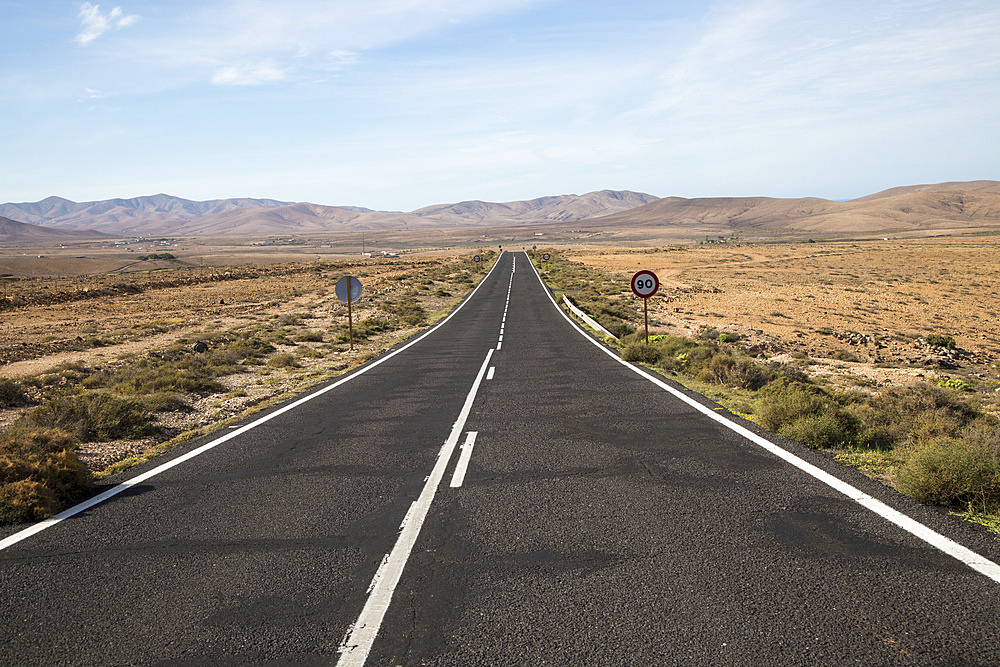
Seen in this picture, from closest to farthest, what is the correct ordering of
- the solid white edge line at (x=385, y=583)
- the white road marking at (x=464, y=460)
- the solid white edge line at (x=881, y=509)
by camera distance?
the solid white edge line at (x=385, y=583)
the solid white edge line at (x=881, y=509)
the white road marking at (x=464, y=460)

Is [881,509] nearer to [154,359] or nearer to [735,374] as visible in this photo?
[735,374]

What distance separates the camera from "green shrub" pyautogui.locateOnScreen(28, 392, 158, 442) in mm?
9273

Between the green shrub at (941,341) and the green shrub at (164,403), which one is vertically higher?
the green shrub at (164,403)

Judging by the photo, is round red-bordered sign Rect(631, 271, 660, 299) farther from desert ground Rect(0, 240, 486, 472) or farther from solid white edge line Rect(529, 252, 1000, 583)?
desert ground Rect(0, 240, 486, 472)

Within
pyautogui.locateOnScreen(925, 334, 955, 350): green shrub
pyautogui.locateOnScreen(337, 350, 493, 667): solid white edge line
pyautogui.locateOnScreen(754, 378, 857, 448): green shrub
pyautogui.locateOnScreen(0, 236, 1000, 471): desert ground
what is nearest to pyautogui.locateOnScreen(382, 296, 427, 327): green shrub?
pyautogui.locateOnScreen(0, 236, 1000, 471): desert ground

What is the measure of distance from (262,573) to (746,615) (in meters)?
3.22

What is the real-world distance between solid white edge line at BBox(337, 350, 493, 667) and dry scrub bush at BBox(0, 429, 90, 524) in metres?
3.33

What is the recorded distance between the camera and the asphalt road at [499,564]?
11.7 ft

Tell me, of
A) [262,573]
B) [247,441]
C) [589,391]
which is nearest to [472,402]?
[589,391]

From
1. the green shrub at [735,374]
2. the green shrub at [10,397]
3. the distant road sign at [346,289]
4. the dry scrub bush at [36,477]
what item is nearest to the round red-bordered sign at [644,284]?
the green shrub at [735,374]

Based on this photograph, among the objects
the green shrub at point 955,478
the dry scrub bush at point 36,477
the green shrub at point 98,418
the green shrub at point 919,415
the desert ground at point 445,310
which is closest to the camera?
the green shrub at point 955,478

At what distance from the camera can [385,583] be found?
430 centimetres

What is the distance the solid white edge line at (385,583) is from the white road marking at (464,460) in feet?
0.51

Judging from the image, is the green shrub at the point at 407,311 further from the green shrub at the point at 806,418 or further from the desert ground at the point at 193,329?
the green shrub at the point at 806,418
